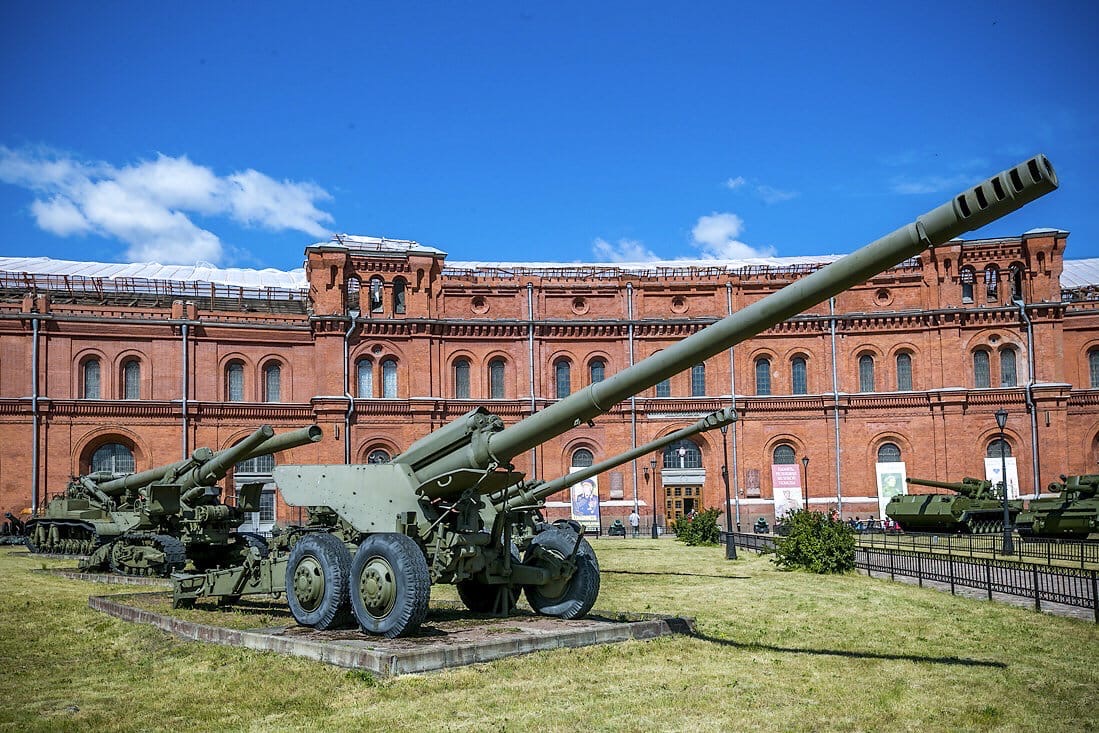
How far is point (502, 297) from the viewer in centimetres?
4581

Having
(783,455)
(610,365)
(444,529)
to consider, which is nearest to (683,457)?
(783,455)

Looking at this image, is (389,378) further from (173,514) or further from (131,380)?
(173,514)

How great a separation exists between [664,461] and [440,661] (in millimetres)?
36201

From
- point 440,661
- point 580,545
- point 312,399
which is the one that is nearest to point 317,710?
point 440,661

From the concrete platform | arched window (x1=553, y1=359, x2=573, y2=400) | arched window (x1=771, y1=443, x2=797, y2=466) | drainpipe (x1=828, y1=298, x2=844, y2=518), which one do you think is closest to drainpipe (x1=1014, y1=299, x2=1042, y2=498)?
drainpipe (x1=828, y1=298, x2=844, y2=518)

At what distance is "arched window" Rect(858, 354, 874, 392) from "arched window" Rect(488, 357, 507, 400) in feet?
51.8

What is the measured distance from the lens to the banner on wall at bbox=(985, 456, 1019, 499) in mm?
43281

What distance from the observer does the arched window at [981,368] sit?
148 feet

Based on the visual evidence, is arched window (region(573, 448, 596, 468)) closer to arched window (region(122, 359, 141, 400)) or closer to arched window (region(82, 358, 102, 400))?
arched window (region(122, 359, 141, 400))

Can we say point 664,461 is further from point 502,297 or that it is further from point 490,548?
point 490,548

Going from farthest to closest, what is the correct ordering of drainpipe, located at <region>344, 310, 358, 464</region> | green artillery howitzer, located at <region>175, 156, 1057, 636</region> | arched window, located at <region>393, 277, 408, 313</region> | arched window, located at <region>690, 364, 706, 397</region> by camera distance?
arched window, located at <region>690, 364, 706, 397</region>
arched window, located at <region>393, 277, 408, 313</region>
drainpipe, located at <region>344, 310, 358, 464</region>
green artillery howitzer, located at <region>175, 156, 1057, 636</region>

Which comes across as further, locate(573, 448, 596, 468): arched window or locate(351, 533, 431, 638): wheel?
locate(573, 448, 596, 468): arched window

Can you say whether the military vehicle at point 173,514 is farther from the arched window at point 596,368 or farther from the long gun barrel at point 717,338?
the arched window at point 596,368

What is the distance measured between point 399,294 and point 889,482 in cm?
2263
